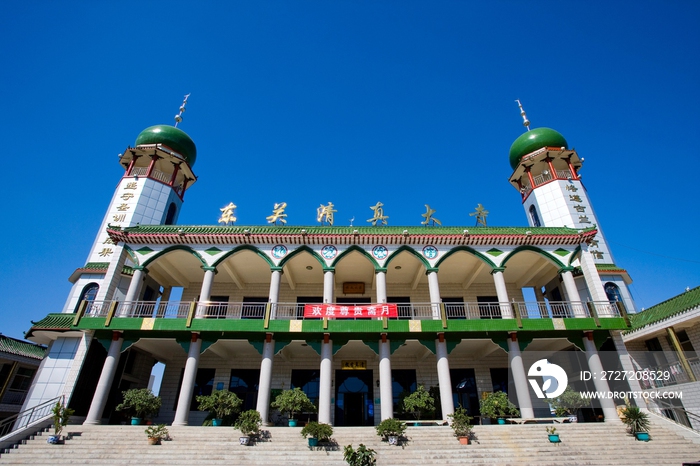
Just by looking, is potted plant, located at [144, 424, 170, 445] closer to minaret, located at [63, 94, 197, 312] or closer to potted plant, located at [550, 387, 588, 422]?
minaret, located at [63, 94, 197, 312]

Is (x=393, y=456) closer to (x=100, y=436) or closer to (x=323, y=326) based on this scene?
(x=323, y=326)

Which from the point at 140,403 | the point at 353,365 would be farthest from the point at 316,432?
the point at 140,403

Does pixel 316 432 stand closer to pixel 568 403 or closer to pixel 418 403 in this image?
pixel 418 403

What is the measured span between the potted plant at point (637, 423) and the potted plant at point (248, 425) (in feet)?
44.5

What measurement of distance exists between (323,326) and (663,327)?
14.9 metres

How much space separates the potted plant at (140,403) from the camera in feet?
49.0

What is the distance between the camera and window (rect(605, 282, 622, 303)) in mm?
19578

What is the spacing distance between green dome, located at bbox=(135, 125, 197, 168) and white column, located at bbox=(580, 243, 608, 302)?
25464mm

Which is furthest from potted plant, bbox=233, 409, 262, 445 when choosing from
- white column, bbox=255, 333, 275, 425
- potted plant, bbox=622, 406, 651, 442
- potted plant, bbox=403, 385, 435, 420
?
potted plant, bbox=622, 406, 651, 442

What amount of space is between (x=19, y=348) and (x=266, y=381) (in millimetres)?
19396

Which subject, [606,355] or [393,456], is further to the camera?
[606,355]

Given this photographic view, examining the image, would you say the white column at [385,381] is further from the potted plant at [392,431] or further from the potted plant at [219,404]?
the potted plant at [219,404]

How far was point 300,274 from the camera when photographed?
20.5m

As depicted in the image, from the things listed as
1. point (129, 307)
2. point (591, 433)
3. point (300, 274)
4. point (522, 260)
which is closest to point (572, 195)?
point (522, 260)
